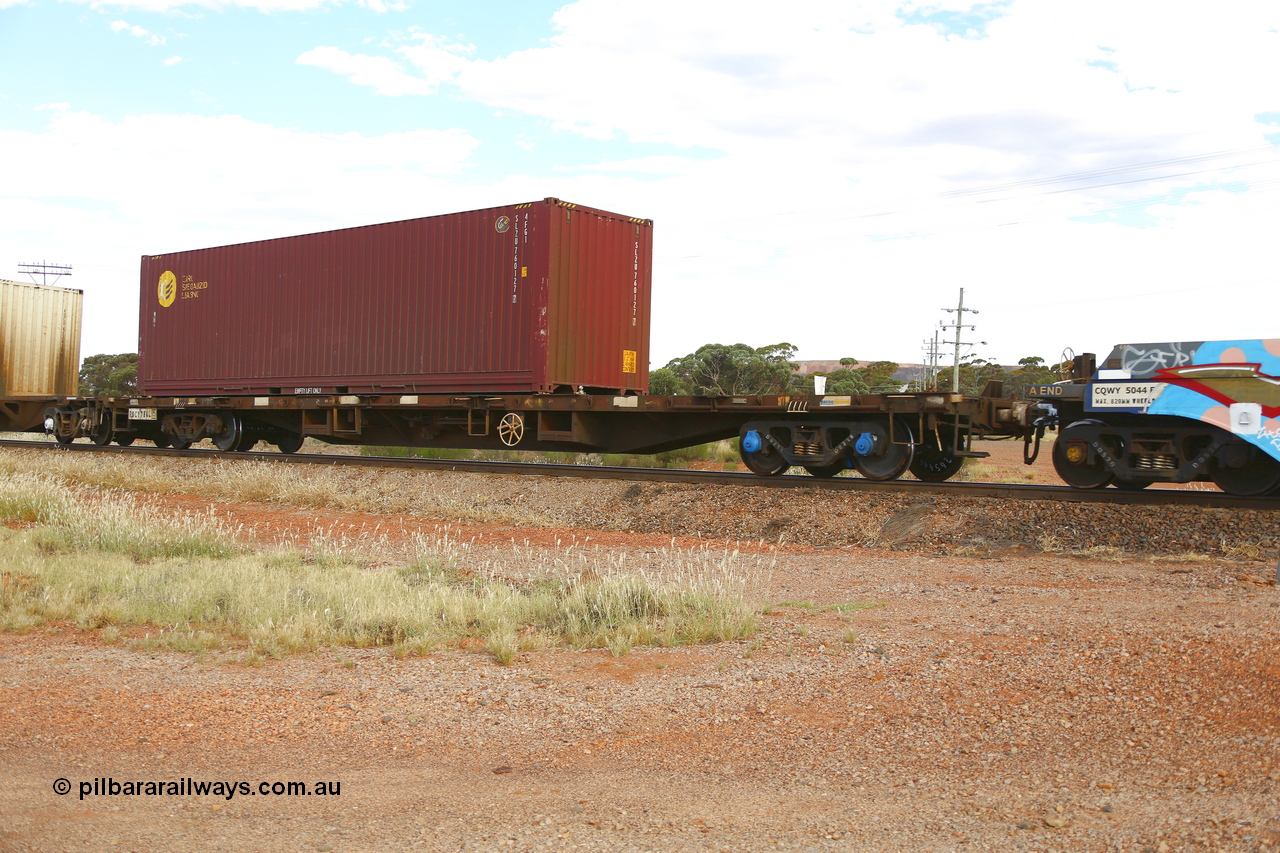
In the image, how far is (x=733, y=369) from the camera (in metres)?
49.8

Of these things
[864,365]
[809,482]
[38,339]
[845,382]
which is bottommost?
[809,482]

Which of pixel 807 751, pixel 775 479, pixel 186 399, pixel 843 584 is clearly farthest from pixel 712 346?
pixel 807 751

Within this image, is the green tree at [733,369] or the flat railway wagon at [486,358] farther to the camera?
the green tree at [733,369]

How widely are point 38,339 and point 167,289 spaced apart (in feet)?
26.7

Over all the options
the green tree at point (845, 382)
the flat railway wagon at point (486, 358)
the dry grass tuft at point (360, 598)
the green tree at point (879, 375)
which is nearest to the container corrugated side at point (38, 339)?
the flat railway wagon at point (486, 358)

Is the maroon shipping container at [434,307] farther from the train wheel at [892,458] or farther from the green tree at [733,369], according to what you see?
the green tree at [733,369]

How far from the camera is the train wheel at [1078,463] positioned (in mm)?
10555

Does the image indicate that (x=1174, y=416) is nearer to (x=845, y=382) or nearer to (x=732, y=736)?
(x=732, y=736)

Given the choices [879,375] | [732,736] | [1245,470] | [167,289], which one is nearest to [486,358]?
[167,289]

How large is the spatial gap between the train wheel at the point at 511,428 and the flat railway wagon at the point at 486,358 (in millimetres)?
23

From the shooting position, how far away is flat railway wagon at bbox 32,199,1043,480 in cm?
1218

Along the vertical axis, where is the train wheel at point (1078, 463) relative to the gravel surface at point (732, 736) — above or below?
above

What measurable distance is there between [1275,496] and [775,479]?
5.44 m

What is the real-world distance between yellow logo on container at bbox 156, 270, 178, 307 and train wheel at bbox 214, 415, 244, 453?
273cm
